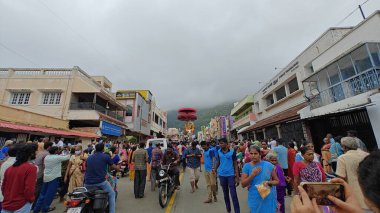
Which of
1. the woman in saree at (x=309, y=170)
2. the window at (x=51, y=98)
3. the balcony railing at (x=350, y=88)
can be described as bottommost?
the woman in saree at (x=309, y=170)

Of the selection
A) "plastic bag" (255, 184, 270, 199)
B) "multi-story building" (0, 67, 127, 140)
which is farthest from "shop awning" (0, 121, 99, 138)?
"plastic bag" (255, 184, 270, 199)

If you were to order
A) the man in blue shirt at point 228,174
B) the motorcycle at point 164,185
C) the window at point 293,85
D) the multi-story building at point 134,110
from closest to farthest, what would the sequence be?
the man in blue shirt at point 228,174
the motorcycle at point 164,185
the window at point 293,85
the multi-story building at point 134,110

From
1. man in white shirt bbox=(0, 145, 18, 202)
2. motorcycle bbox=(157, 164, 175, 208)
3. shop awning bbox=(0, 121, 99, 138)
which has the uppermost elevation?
shop awning bbox=(0, 121, 99, 138)

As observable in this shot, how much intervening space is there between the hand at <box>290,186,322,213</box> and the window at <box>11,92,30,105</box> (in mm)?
25786

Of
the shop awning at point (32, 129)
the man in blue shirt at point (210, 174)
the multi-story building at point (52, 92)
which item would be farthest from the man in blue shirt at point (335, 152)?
the multi-story building at point (52, 92)

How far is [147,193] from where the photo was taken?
7.29 m

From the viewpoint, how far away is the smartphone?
114cm

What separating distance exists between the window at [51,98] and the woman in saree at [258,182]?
22.3 meters

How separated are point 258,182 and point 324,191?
2.24 m

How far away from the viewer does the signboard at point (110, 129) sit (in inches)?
822

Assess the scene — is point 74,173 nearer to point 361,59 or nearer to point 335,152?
point 335,152

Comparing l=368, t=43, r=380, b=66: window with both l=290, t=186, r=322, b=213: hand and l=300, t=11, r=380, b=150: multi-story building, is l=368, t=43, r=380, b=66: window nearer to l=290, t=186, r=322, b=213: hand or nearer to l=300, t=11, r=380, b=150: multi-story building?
l=300, t=11, r=380, b=150: multi-story building

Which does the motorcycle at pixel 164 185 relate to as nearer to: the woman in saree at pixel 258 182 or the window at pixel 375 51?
the woman in saree at pixel 258 182

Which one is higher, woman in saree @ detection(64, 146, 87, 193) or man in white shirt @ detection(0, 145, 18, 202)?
man in white shirt @ detection(0, 145, 18, 202)
